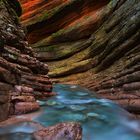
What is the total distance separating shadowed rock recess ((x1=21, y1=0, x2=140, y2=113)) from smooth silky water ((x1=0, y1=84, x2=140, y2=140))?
2.28ft

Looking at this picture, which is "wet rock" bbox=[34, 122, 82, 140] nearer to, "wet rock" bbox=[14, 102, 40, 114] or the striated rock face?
the striated rock face

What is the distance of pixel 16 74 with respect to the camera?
9.11 m

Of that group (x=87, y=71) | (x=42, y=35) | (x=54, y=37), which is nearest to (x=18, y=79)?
(x=87, y=71)

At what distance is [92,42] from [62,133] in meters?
13.1

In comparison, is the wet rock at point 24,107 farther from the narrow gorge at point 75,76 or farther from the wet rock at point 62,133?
the wet rock at point 62,133

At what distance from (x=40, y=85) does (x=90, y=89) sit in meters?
3.70

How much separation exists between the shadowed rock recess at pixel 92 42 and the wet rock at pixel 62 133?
152 inches

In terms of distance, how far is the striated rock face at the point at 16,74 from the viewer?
8203 millimetres

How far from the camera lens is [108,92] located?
1256cm

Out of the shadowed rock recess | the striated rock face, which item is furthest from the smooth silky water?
the shadowed rock recess

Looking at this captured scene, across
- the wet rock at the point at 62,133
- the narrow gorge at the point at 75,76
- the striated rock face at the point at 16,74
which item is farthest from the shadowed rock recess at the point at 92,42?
the wet rock at the point at 62,133

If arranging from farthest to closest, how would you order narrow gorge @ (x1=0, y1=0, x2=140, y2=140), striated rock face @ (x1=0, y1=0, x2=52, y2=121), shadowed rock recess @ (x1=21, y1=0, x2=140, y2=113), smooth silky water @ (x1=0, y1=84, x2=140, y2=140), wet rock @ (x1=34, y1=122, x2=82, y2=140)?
1. shadowed rock recess @ (x1=21, y1=0, x2=140, y2=113)
2. striated rock face @ (x1=0, y1=0, x2=52, y2=121)
3. narrow gorge @ (x1=0, y1=0, x2=140, y2=140)
4. smooth silky water @ (x1=0, y1=84, x2=140, y2=140)
5. wet rock @ (x1=34, y1=122, x2=82, y2=140)

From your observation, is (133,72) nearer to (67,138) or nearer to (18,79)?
(18,79)

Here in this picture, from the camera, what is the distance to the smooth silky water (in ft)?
24.3
